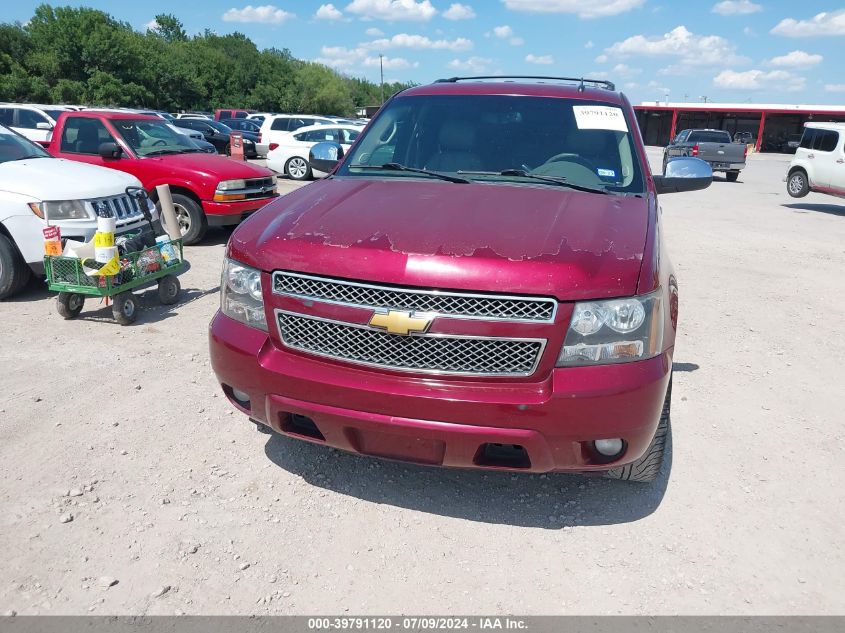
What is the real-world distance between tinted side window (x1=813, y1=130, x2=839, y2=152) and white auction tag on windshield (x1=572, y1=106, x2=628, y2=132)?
14802mm

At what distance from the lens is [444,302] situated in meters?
2.50

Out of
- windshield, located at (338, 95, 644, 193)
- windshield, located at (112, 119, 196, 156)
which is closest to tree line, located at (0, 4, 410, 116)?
windshield, located at (112, 119, 196, 156)

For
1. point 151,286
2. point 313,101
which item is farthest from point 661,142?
point 151,286

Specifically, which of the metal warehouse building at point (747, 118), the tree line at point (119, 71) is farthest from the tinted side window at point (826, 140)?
the tree line at point (119, 71)

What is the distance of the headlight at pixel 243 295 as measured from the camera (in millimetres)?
2832

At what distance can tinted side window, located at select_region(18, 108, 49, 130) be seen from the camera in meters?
14.2

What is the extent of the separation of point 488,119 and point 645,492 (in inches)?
90.3

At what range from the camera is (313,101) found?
268 feet

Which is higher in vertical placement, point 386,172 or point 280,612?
point 386,172

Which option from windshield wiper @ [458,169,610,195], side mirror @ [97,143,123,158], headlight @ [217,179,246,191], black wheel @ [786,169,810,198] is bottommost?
black wheel @ [786,169,810,198]

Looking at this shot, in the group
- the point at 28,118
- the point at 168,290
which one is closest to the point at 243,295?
the point at 168,290

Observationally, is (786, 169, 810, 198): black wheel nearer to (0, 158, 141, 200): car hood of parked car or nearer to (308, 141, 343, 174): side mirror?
(308, 141, 343, 174): side mirror
